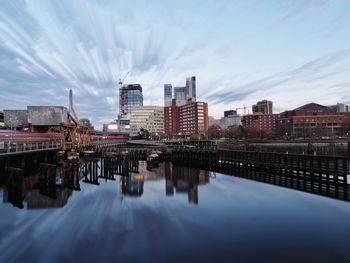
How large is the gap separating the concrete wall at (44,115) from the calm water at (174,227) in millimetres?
28546

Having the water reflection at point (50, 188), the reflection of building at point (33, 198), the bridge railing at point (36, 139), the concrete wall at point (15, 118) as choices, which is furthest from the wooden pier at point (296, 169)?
the concrete wall at point (15, 118)

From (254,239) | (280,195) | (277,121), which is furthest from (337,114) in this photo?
(254,239)

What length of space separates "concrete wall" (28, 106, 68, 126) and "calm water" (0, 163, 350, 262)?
28546 mm

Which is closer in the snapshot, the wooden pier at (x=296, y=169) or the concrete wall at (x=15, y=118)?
the wooden pier at (x=296, y=169)

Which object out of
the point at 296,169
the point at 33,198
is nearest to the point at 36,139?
the point at 33,198

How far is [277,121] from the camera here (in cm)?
19000

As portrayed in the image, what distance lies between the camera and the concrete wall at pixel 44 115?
47938 mm

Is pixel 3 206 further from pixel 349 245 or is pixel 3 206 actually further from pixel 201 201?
pixel 349 245

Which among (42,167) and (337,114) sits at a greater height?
(337,114)

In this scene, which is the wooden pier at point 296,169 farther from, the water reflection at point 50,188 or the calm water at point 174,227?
the water reflection at point 50,188

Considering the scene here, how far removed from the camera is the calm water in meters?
11.4

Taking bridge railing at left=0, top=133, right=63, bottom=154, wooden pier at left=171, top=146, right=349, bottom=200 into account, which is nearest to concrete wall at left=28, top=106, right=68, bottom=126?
bridge railing at left=0, top=133, right=63, bottom=154

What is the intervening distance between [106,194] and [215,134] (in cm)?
16346

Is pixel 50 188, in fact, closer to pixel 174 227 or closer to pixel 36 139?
pixel 174 227
